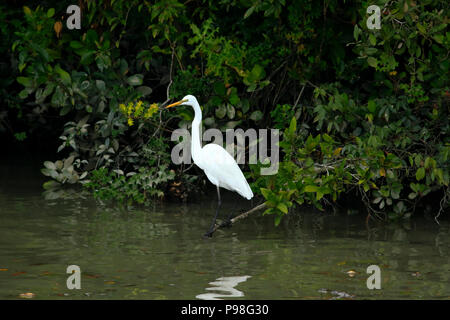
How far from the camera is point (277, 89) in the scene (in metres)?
9.67

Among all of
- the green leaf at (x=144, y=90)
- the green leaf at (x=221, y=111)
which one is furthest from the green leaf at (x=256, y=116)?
the green leaf at (x=144, y=90)

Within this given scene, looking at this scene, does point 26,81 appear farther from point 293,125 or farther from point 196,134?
point 293,125

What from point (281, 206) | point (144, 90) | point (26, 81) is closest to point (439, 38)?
point (281, 206)

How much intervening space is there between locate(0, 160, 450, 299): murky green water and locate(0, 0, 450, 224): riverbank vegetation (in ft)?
1.23

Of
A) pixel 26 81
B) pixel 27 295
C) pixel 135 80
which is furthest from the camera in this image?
pixel 135 80

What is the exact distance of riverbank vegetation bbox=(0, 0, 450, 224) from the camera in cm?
789

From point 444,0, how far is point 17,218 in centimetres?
474

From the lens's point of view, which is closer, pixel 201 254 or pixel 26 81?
pixel 201 254

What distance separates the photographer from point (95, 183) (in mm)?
9500

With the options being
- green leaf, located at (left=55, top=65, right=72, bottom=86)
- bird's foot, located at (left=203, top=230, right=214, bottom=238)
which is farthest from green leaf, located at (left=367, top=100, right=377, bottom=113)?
green leaf, located at (left=55, top=65, right=72, bottom=86)

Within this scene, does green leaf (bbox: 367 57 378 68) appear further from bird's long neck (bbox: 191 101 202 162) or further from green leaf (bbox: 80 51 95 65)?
green leaf (bbox: 80 51 95 65)

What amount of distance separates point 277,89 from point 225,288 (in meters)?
3.88

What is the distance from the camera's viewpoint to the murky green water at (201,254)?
620 cm

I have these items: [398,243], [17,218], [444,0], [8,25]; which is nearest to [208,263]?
[398,243]
